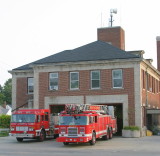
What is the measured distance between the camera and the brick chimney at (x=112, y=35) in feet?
147

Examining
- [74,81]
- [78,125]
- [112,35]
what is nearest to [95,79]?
[74,81]

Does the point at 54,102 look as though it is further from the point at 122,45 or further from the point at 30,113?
the point at 122,45

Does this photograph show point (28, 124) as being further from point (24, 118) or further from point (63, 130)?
point (63, 130)

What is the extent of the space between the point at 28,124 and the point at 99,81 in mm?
10424

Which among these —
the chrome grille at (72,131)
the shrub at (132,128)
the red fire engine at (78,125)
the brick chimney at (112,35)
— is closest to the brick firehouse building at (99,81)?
the shrub at (132,128)

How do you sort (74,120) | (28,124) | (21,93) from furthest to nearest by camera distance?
(21,93) → (28,124) → (74,120)

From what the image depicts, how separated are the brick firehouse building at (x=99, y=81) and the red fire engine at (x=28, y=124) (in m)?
7.87

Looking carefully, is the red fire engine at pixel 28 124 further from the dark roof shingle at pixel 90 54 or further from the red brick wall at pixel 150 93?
the red brick wall at pixel 150 93

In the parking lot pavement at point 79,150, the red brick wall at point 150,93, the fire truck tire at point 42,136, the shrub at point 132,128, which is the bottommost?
the parking lot pavement at point 79,150

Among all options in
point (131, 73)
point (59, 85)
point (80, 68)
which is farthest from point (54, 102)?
point (131, 73)

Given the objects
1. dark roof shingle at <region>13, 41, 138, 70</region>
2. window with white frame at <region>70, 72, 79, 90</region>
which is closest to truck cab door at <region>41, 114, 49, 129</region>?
window with white frame at <region>70, 72, 79, 90</region>

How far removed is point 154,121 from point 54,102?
12.5 meters

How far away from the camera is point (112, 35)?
45000mm

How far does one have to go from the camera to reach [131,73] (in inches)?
1321
